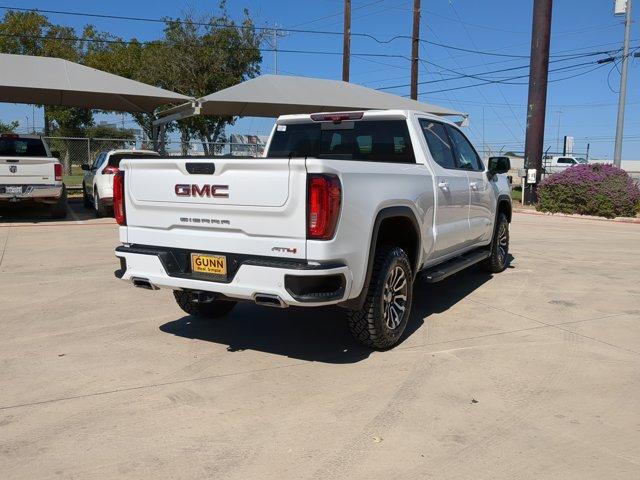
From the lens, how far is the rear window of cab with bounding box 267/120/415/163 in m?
5.89

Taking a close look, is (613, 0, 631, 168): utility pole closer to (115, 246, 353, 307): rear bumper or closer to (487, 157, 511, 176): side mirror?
(487, 157, 511, 176): side mirror

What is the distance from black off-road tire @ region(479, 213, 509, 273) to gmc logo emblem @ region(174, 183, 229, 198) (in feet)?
16.0

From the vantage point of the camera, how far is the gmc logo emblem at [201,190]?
4.32 meters

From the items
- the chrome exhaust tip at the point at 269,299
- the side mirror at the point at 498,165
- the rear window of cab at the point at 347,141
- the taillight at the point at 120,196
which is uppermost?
the rear window of cab at the point at 347,141

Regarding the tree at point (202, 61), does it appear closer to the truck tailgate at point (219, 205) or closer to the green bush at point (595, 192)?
the green bush at point (595, 192)

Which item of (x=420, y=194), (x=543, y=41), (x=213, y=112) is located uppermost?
(x=543, y=41)

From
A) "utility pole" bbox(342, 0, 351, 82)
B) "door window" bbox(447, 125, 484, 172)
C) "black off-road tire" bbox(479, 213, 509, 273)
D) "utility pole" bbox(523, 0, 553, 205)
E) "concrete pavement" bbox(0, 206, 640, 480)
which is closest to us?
"concrete pavement" bbox(0, 206, 640, 480)

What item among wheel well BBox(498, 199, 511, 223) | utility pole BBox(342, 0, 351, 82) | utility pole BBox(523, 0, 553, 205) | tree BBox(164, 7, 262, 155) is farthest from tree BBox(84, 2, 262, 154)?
wheel well BBox(498, 199, 511, 223)

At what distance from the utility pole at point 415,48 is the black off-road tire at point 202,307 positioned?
67.1ft

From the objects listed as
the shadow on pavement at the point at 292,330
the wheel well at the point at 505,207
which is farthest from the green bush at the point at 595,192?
the shadow on pavement at the point at 292,330

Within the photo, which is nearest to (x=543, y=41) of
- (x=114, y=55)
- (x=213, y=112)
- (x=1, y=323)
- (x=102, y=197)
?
(x=213, y=112)

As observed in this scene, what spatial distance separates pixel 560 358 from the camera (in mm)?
4918

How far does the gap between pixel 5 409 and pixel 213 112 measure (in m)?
17.7

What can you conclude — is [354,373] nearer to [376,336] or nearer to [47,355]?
[376,336]
